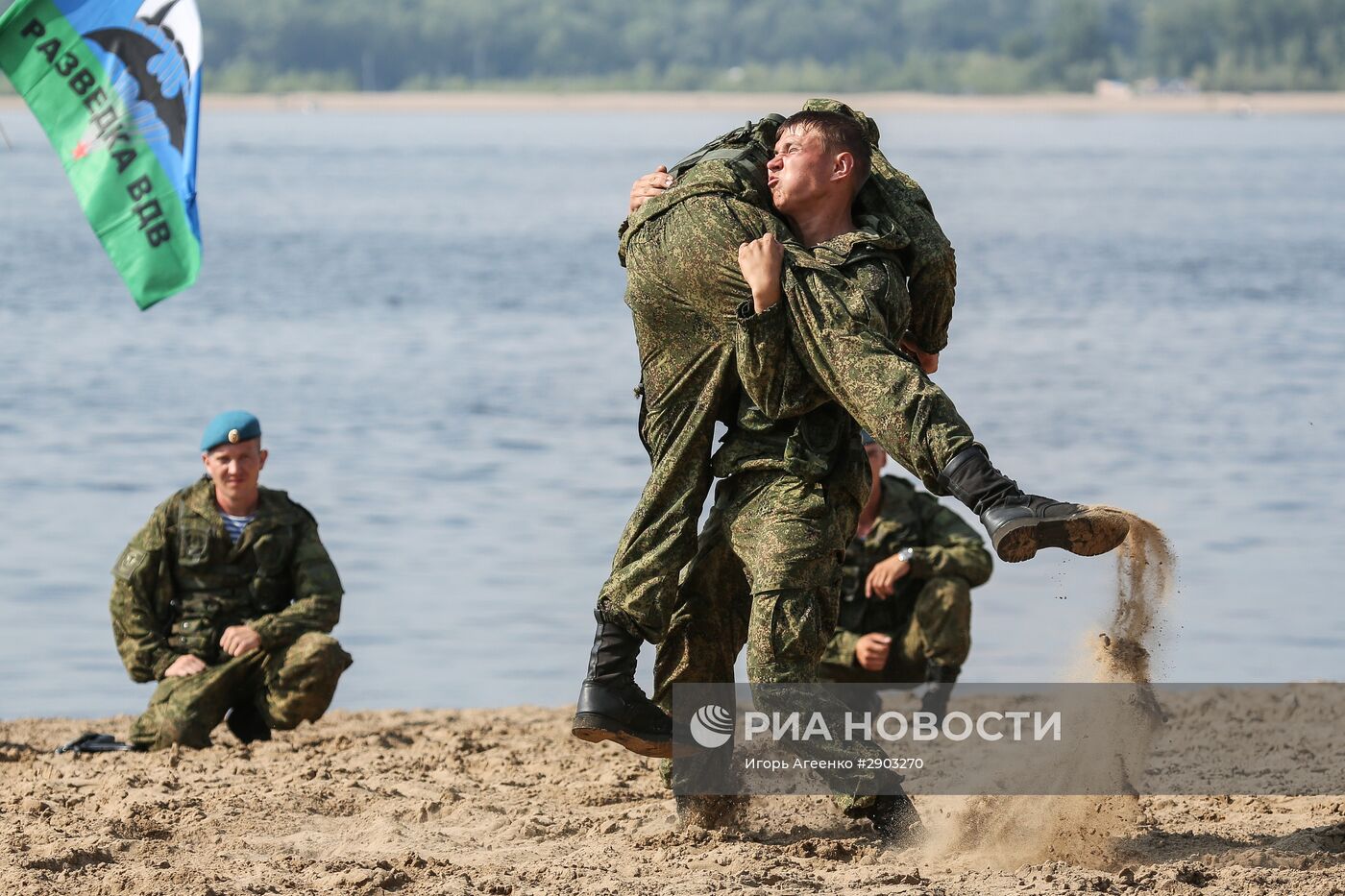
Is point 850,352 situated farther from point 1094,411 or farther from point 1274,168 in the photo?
point 1274,168

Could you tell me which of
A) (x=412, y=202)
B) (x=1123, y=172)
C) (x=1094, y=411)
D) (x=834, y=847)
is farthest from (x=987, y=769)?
(x=1123, y=172)

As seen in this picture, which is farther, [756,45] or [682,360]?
[756,45]

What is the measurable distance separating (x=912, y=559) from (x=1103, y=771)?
2261 mm

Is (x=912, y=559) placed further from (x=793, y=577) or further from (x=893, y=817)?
(x=793, y=577)

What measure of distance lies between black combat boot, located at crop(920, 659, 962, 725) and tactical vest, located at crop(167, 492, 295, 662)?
106 inches

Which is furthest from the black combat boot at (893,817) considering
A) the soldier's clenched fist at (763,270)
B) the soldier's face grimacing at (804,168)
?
the soldier's face grimacing at (804,168)

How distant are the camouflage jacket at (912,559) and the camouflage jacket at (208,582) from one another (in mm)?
2153

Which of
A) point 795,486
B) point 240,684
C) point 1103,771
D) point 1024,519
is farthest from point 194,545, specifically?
point 1024,519

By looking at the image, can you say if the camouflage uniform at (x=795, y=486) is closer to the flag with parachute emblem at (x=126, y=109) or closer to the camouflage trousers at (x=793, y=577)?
the camouflage trousers at (x=793, y=577)

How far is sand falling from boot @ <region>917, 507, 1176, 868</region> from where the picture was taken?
6.60m

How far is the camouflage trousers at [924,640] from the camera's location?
8.95 meters

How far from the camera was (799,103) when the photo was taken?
115m

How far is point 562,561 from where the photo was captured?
42.7ft

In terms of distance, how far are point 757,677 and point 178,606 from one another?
10.3ft
